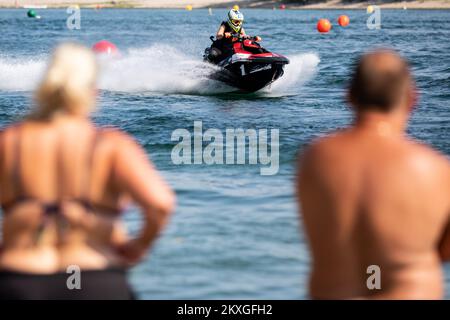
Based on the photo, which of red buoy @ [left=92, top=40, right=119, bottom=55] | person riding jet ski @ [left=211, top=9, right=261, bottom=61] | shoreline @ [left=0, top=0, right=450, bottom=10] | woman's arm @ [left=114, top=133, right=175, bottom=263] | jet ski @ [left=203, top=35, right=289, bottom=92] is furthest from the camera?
shoreline @ [left=0, top=0, right=450, bottom=10]

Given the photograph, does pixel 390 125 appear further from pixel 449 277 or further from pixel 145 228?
pixel 449 277

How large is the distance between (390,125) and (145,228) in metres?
0.93

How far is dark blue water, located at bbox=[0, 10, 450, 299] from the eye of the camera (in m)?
7.14

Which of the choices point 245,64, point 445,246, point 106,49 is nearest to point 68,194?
point 445,246

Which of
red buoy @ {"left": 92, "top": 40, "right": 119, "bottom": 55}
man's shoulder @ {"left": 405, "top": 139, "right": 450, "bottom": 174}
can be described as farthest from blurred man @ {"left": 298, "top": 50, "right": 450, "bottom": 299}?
red buoy @ {"left": 92, "top": 40, "right": 119, "bottom": 55}

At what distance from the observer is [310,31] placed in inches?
1857

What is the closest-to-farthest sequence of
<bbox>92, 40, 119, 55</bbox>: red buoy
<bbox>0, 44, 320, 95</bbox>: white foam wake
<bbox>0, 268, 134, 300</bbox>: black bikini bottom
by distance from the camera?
<bbox>0, 268, 134, 300</bbox>: black bikini bottom → <bbox>0, 44, 320, 95</bbox>: white foam wake → <bbox>92, 40, 119, 55</bbox>: red buoy

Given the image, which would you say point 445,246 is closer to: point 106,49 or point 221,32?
point 221,32

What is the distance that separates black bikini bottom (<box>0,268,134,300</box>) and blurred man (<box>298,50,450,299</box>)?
0.71 meters

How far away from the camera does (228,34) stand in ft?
58.7

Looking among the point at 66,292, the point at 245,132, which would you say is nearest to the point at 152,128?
the point at 245,132

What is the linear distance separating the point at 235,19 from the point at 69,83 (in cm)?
1445

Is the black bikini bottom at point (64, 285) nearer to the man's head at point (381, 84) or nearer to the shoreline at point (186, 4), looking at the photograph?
the man's head at point (381, 84)

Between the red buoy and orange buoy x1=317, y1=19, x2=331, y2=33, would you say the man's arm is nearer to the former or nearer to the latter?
the red buoy
